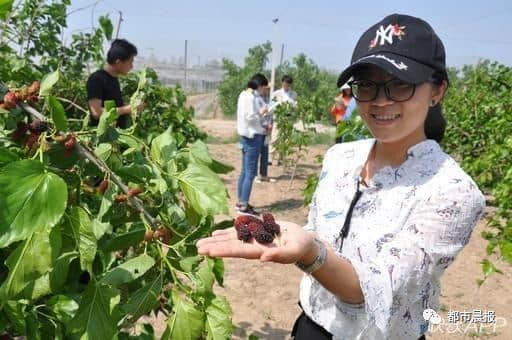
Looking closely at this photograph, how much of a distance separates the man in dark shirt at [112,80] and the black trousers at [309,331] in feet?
7.28

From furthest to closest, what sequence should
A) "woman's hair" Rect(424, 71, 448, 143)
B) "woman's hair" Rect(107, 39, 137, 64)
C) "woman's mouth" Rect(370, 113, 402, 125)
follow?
"woman's hair" Rect(107, 39, 137, 64) < "woman's hair" Rect(424, 71, 448, 143) < "woman's mouth" Rect(370, 113, 402, 125)

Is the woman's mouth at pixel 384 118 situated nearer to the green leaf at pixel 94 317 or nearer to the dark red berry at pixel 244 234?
the dark red berry at pixel 244 234

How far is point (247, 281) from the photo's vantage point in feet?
11.2

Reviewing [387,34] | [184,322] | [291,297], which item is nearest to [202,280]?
[184,322]

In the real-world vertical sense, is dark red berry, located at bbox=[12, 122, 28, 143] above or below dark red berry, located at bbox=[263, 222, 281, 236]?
above

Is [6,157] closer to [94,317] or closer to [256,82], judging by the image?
[94,317]

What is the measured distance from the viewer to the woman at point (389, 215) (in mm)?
891

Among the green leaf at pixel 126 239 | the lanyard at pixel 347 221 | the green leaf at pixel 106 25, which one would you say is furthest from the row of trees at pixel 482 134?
the green leaf at pixel 106 25

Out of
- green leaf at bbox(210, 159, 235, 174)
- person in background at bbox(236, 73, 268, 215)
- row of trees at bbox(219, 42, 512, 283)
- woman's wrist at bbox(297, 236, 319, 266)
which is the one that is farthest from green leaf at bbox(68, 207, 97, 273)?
person in background at bbox(236, 73, 268, 215)

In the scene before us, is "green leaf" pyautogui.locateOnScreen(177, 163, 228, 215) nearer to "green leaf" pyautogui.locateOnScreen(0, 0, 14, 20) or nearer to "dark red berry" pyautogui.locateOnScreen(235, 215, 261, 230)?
"dark red berry" pyautogui.locateOnScreen(235, 215, 261, 230)

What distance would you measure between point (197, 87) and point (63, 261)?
18.6 metres

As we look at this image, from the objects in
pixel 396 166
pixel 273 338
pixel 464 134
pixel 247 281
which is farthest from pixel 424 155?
pixel 464 134

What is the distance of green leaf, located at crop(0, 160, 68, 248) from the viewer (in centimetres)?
69

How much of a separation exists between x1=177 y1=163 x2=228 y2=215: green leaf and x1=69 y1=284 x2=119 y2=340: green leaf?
0.72 ft
